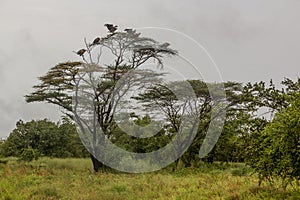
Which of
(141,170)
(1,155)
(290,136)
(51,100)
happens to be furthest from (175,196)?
(1,155)

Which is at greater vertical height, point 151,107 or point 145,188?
point 151,107

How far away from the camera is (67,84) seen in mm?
19969

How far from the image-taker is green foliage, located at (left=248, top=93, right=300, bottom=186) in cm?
807

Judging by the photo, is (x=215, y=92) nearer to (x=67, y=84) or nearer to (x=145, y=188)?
(x=67, y=84)

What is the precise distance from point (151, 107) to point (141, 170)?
479 cm

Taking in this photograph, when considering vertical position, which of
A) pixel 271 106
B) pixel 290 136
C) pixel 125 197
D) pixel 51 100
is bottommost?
pixel 125 197

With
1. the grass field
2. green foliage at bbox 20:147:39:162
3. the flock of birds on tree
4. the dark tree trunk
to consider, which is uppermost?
the flock of birds on tree

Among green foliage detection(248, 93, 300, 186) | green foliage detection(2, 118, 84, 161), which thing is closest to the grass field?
green foliage detection(248, 93, 300, 186)

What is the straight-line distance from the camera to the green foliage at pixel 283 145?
807cm

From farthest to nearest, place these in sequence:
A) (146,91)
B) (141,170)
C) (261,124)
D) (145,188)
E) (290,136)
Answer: (146,91) < (141,170) < (145,188) < (261,124) < (290,136)

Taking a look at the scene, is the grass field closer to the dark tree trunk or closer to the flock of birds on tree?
the dark tree trunk

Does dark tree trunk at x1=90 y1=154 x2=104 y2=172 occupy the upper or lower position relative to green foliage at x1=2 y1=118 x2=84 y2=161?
lower

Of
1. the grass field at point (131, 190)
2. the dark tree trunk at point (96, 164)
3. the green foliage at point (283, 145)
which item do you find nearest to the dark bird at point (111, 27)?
the dark tree trunk at point (96, 164)

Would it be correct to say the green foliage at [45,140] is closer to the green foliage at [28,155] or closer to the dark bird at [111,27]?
the green foliage at [28,155]
